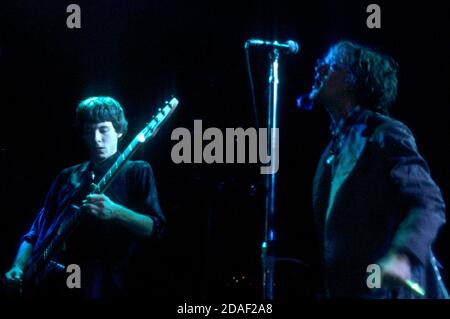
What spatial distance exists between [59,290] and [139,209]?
566mm

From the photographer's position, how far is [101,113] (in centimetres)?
291

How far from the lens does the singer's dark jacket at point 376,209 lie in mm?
1635

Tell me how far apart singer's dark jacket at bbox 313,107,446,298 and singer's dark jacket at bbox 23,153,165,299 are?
1.03 meters

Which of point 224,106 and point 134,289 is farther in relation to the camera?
point 224,106

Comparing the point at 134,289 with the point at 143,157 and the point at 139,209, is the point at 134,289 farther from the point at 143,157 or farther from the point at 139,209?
the point at 143,157

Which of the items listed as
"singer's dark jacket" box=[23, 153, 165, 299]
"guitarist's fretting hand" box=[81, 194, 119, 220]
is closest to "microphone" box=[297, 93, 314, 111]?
"singer's dark jacket" box=[23, 153, 165, 299]

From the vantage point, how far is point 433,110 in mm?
2945

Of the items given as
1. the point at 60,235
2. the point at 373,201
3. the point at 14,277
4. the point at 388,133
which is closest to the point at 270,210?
the point at 373,201

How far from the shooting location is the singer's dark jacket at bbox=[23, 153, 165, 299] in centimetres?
249

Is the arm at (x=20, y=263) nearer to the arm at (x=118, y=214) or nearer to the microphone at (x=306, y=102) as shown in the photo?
the arm at (x=118, y=214)

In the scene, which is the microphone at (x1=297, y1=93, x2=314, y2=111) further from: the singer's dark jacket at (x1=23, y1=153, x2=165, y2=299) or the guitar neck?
the singer's dark jacket at (x1=23, y1=153, x2=165, y2=299)

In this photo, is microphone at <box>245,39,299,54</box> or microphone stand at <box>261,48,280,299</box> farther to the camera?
microphone at <box>245,39,299,54</box>
